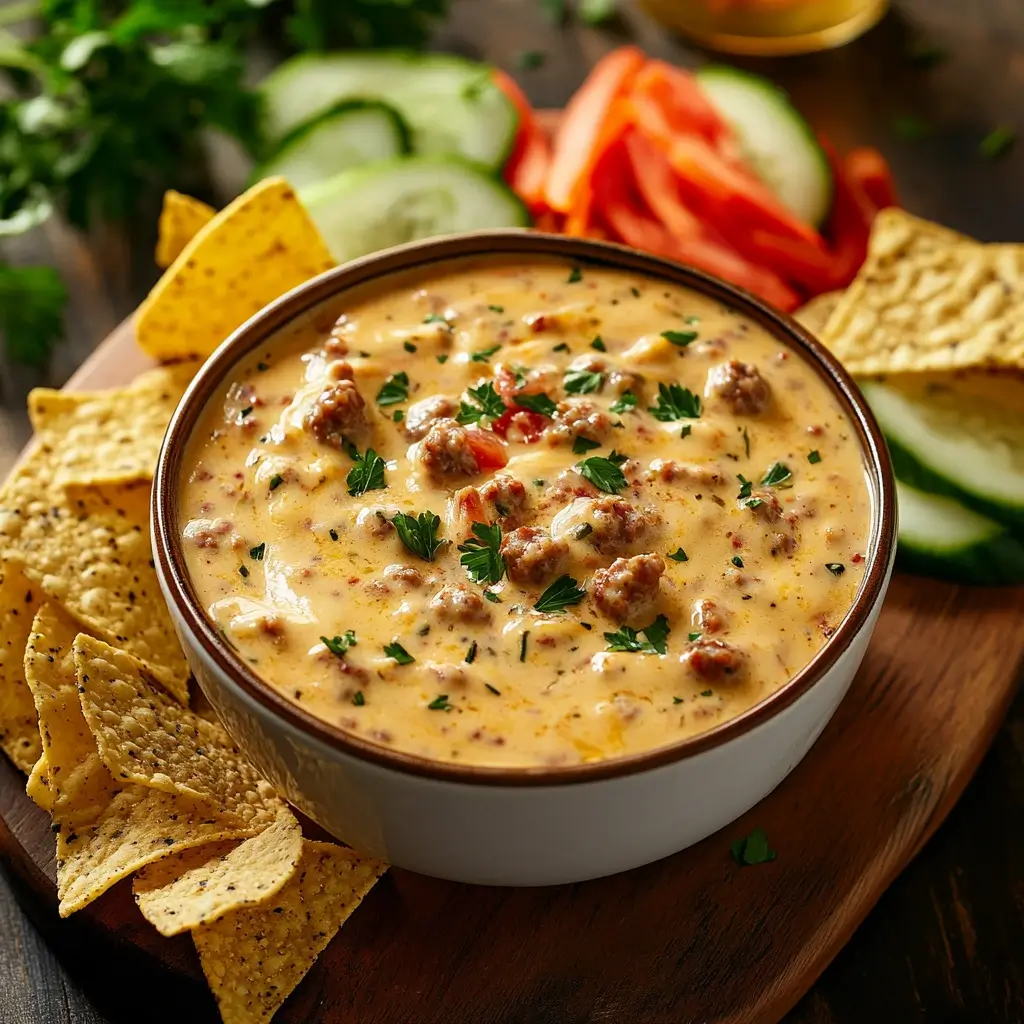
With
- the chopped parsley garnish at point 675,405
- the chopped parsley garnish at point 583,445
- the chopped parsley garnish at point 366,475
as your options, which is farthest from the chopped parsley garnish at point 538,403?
the chopped parsley garnish at point 366,475

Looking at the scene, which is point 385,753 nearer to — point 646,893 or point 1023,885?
point 646,893

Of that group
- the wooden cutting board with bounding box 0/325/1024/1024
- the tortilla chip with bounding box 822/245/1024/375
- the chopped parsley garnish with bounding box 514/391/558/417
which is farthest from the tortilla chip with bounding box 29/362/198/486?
the tortilla chip with bounding box 822/245/1024/375

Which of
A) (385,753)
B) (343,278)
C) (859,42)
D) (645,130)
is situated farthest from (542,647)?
(859,42)

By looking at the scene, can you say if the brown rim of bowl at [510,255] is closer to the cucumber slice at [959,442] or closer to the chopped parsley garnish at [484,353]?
the chopped parsley garnish at [484,353]

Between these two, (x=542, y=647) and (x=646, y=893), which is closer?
(x=542, y=647)

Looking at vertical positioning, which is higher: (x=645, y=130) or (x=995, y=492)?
(x=645, y=130)
